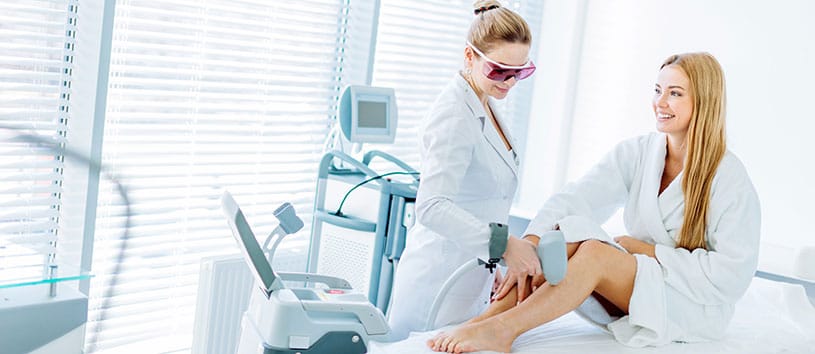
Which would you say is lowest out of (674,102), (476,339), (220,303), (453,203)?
(220,303)

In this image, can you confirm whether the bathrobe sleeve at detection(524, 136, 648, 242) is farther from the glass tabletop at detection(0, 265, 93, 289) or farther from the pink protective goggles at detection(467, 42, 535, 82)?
the glass tabletop at detection(0, 265, 93, 289)

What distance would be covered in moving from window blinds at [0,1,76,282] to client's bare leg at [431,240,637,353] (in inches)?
52.5

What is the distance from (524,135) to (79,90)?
265 centimetres

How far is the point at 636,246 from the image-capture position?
2420 mm

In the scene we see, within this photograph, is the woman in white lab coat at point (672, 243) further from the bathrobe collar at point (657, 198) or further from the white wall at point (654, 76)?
the white wall at point (654, 76)

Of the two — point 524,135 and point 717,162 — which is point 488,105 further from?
point 524,135

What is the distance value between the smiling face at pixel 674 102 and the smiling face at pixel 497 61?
1.44ft

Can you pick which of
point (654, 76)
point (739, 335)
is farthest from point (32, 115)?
point (654, 76)

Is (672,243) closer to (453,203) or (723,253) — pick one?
(723,253)

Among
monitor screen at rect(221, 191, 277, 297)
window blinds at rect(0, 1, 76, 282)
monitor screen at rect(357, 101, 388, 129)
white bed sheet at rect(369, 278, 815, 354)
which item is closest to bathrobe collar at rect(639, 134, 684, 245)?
white bed sheet at rect(369, 278, 815, 354)

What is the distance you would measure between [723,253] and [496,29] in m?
0.86

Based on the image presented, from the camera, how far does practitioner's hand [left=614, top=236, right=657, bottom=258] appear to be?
2.39m

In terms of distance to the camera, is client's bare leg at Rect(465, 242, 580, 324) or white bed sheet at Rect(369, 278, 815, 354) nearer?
white bed sheet at Rect(369, 278, 815, 354)

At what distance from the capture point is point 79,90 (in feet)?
9.11
